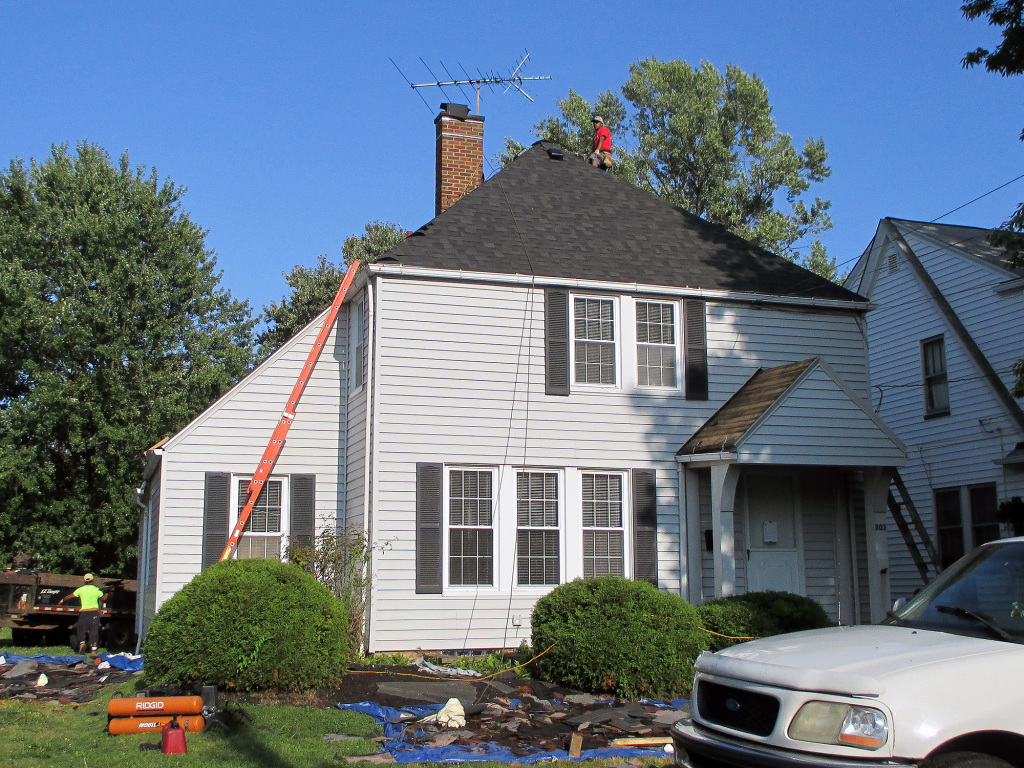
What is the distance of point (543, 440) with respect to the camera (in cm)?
1377

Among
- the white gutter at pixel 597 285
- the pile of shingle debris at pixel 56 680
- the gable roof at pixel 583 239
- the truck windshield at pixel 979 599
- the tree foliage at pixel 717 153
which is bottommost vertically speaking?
the pile of shingle debris at pixel 56 680

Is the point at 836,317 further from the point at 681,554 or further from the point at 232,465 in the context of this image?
the point at 232,465

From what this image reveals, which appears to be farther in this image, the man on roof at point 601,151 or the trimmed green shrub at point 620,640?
the man on roof at point 601,151

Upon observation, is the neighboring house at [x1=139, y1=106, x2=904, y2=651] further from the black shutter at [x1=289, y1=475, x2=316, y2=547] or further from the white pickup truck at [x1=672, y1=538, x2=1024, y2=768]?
the white pickup truck at [x1=672, y1=538, x2=1024, y2=768]

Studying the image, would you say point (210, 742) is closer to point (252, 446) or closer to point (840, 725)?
point (840, 725)

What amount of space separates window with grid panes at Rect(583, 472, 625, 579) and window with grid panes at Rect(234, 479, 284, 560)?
4.53 m

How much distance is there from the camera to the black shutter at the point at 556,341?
1395 centimetres

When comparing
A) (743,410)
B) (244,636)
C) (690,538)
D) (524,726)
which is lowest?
(524,726)

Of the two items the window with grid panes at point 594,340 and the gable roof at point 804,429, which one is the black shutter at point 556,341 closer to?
the window with grid panes at point 594,340

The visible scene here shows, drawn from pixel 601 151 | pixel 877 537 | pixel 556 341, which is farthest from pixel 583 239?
pixel 877 537

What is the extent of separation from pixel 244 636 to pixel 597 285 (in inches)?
291

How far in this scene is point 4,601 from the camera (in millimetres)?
20766

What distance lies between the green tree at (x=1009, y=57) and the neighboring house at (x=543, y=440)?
2726 millimetres

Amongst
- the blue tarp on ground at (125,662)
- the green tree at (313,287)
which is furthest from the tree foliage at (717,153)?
the blue tarp on ground at (125,662)
